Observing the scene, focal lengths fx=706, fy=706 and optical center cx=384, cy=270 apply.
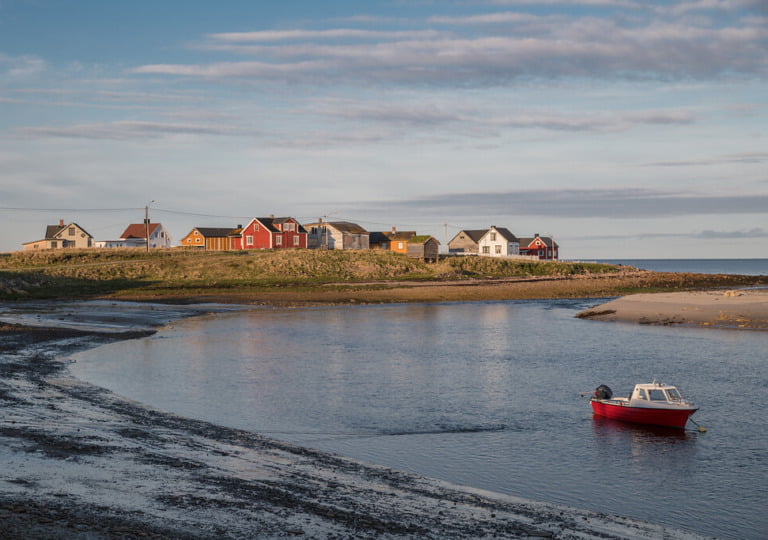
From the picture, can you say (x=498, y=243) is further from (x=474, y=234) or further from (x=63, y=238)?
(x=63, y=238)

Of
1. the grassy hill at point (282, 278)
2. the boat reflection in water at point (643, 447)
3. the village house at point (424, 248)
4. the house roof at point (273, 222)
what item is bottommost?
the boat reflection in water at point (643, 447)

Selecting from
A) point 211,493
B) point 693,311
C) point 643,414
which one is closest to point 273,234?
point 693,311

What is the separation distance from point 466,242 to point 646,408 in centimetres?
14798

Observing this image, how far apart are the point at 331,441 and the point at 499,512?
7863mm

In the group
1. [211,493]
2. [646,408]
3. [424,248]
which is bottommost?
[646,408]

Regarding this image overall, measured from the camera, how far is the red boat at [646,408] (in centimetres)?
2389

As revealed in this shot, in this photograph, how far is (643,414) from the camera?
2472 centimetres

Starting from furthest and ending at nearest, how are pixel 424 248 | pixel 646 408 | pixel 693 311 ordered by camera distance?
pixel 424 248, pixel 693 311, pixel 646 408

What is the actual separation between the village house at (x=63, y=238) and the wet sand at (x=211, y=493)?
5615 inches

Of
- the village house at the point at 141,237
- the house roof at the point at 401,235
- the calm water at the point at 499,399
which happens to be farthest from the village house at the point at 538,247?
the calm water at the point at 499,399

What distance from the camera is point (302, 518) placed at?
13.4 meters

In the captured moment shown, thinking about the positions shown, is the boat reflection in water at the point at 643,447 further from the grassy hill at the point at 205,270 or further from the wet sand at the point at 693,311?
the grassy hill at the point at 205,270

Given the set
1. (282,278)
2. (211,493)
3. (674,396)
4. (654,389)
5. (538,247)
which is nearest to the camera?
(211,493)

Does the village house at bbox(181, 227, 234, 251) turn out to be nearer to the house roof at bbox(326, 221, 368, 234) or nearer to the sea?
the house roof at bbox(326, 221, 368, 234)
